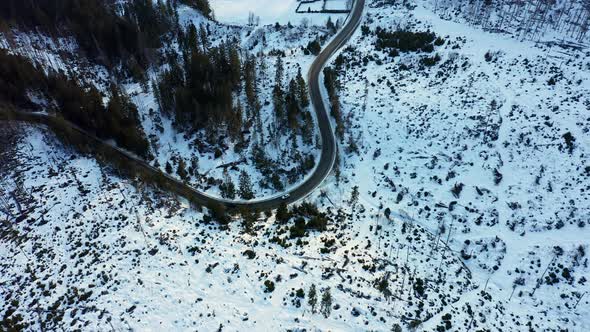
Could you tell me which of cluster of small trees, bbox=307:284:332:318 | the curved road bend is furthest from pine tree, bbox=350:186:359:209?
cluster of small trees, bbox=307:284:332:318

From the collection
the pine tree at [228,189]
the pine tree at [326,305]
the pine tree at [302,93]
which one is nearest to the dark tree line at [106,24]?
the pine tree at [302,93]

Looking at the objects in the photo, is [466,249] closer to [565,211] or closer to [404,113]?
[565,211]

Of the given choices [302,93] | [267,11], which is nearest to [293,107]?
[302,93]

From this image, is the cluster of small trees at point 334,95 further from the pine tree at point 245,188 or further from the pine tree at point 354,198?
the pine tree at point 245,188

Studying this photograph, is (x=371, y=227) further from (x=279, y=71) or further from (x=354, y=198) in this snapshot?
(x=279, y=71)

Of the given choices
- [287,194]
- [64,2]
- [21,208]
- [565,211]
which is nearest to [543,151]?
[565,211]
